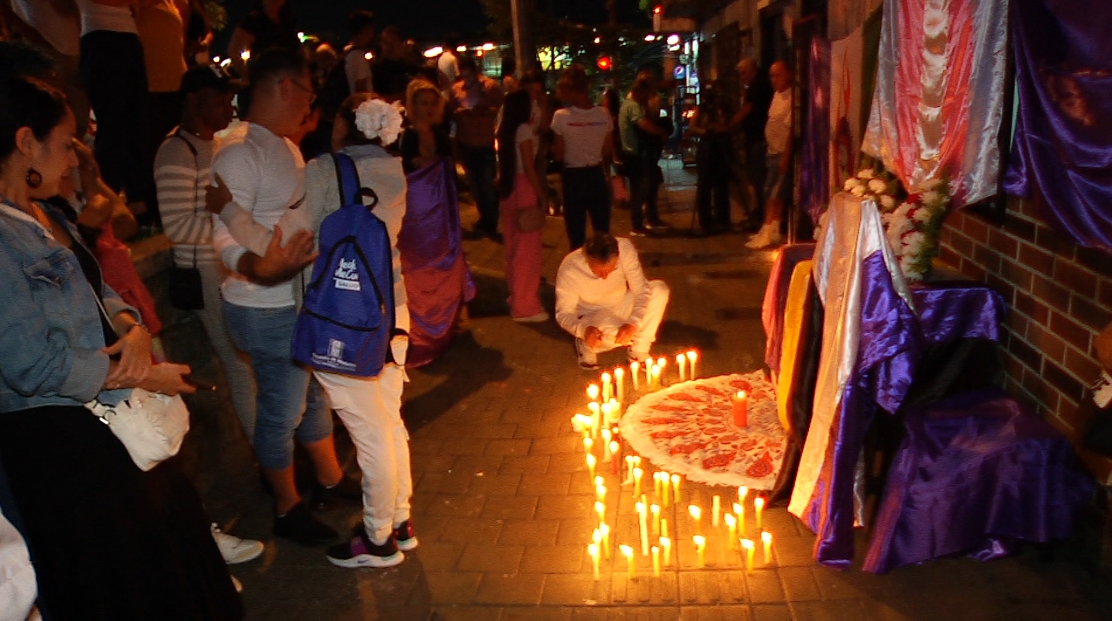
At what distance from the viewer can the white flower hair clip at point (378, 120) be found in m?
3.85

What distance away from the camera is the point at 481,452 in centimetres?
550

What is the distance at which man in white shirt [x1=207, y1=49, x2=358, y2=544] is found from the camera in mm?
3629

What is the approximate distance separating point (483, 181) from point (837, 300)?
8.69m

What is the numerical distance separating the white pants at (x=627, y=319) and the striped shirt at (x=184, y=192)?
10.2 ft

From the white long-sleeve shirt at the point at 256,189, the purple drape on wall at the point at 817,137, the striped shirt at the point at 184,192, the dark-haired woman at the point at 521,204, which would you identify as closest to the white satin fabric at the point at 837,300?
the white long-sleeve shirt at the point at 256,189

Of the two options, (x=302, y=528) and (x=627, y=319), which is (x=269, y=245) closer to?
(x=302, y=528)

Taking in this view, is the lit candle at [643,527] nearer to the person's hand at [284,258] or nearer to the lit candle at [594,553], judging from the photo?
the lit candle at [594,553]

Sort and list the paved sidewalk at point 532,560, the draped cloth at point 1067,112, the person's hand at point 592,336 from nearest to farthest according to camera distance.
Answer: the draped cloth at point 1067,112
the paved sidewalk at point 532,560
the person's hand at point 592,336

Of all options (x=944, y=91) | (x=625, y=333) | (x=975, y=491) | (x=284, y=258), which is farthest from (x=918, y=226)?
(x=284, y=258)

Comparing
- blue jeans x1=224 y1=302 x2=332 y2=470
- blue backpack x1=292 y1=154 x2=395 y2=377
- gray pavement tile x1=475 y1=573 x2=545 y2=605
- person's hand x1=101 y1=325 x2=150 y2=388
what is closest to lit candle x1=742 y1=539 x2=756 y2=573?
gray pavement tile x1=475 y1=573 x2=545 y2=605

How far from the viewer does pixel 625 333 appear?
6.76m

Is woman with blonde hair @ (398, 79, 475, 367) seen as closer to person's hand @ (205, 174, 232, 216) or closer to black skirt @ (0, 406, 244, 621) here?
person's hand @ (205, 174, 232, 216)

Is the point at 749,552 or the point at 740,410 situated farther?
the point at 740,410

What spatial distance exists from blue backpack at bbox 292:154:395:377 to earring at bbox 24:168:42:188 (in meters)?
1.07
